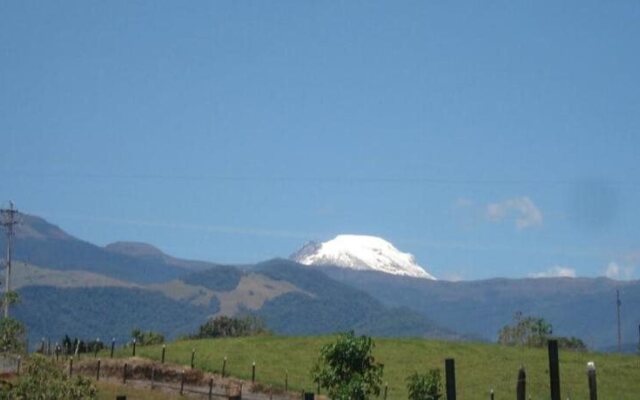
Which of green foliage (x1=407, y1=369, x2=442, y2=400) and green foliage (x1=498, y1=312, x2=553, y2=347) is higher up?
green foliage (x1=498, y1=312, x2=553, y2=347)

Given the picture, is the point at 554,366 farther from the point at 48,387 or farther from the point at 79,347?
the point at 79,347

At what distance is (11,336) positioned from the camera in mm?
62688

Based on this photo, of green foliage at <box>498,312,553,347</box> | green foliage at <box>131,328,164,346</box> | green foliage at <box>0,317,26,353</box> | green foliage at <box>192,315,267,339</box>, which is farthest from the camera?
green foliage at <box>192,315,267,339</box>

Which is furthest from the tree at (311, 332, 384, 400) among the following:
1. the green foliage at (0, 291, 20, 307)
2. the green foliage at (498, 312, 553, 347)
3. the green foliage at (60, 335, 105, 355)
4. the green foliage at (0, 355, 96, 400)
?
the green foliage at (498, 312, 553, 347)

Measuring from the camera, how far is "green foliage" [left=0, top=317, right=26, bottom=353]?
55656 mm

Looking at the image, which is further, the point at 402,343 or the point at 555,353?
the point at 402,343

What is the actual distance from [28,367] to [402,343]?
267ft

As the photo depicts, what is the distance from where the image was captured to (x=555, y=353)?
2236cm

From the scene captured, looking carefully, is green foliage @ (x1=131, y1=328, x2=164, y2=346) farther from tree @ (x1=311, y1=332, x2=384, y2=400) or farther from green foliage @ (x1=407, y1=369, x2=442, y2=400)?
tree @ (x1=311, y1=332, x2=384, y2=400)

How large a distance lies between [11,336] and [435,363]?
42.7 meters

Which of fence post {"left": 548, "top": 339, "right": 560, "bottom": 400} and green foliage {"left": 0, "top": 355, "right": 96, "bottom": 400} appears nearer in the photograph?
fence post {"left": 548, "top": 339, "right": 560, "bottom": 400}

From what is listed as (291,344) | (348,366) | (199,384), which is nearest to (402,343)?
(291,344)

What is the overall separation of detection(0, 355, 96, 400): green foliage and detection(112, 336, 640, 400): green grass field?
5374 cm

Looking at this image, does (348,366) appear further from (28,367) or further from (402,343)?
(402,343)
